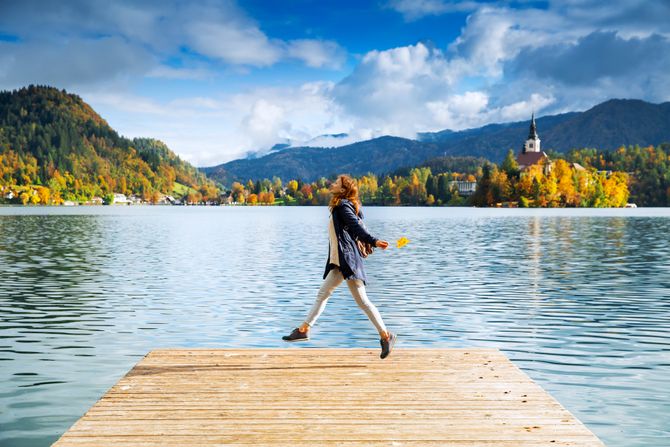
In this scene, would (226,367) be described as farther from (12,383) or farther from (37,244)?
(37,244)

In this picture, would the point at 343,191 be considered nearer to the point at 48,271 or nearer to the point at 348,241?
the point at 348,241

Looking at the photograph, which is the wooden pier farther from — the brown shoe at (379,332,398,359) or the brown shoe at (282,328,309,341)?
the brown shoe at (282,328,309,341)

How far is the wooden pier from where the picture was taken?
8.51 metres

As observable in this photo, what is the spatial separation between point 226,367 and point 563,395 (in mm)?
6350

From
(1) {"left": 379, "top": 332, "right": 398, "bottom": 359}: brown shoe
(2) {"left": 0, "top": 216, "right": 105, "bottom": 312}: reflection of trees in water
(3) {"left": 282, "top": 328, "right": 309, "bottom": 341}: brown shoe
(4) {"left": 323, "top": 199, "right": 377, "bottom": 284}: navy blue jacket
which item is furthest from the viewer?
(2) {"left": 0, "top": 216, "right": 105, "bottom": 312}: reflection of trees in water

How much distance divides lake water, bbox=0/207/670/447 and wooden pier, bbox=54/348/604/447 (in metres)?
1.86

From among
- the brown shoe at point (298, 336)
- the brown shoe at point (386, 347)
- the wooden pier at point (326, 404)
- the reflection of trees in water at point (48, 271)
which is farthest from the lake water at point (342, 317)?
the brown shoe at point (298, 336)

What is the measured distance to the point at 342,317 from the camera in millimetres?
23547

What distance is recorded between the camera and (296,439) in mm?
8414

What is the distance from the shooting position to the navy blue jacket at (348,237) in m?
12.7

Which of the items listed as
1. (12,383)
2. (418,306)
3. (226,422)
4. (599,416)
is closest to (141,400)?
→ (226,422)

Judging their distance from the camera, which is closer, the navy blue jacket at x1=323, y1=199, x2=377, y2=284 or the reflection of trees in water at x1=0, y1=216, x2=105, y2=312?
the navy blue jacket at x1=323, y1=199, x2=377, y2=284

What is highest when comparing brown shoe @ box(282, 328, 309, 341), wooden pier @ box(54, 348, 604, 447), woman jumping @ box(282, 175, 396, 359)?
woman jumping @ box(282, 175, 396, 359)

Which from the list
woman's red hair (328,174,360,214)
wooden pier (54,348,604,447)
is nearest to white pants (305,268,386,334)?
wooden pier (54,348,604,447)
